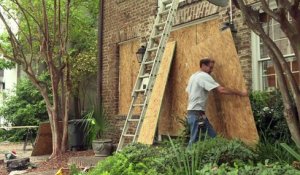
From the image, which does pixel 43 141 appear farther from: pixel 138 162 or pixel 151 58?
pixel 138 162

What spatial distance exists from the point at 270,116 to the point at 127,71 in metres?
5.49

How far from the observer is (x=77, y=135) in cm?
1160

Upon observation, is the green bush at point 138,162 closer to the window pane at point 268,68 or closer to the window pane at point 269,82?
the window pane at point 269,82

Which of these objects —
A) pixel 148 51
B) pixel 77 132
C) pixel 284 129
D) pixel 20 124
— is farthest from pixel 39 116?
pixel 284 129

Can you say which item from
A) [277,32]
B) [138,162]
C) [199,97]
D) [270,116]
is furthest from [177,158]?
[277,32]

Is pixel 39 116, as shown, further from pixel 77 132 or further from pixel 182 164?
pixel 182 164

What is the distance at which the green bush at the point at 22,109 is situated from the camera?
675 inches

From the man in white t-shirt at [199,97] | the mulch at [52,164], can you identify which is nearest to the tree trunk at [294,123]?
the man in white t-shirt at [199,97]

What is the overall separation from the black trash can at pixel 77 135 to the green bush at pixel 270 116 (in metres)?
6.21

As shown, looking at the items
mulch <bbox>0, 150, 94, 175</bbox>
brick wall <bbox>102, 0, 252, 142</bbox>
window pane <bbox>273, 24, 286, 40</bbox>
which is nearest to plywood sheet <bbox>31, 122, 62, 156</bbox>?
mulch <bbox>0, 150, 94, 175</bbox>

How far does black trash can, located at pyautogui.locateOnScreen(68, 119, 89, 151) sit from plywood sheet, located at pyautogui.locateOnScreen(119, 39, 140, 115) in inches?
54.8

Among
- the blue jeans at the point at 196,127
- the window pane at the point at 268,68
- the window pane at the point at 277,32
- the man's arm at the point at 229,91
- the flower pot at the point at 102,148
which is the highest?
the window pane at the point at 277,32

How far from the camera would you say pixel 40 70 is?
19.6m

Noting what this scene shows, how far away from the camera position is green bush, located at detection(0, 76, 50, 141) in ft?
56.3
